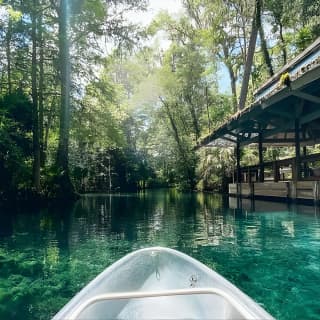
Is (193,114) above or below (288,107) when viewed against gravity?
above

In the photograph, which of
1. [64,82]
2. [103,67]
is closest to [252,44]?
[103,67]

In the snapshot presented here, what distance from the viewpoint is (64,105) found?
1833cm

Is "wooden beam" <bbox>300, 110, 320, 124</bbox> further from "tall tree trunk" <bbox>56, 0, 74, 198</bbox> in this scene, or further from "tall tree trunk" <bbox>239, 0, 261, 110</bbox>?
"tall tree trunk" <bbox>56, 0, 74, 198</bbox>

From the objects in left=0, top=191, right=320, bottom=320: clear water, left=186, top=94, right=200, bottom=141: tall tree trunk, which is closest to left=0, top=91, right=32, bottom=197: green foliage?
left=0, top=191, right=320, bottom=320: clear water

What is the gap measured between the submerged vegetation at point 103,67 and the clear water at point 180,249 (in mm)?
6768

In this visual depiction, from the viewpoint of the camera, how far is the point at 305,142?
15.7m

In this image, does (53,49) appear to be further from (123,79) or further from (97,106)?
(123,79)

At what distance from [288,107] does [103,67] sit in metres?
11.1

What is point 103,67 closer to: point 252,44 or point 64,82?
point 64,82

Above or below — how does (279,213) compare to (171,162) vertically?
below

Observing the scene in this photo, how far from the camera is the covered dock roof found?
9.23 m

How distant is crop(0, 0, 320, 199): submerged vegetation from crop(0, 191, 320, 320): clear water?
6.77m

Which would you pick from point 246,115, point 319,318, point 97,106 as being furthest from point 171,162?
point 319,318

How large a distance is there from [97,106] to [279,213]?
13.5 m
